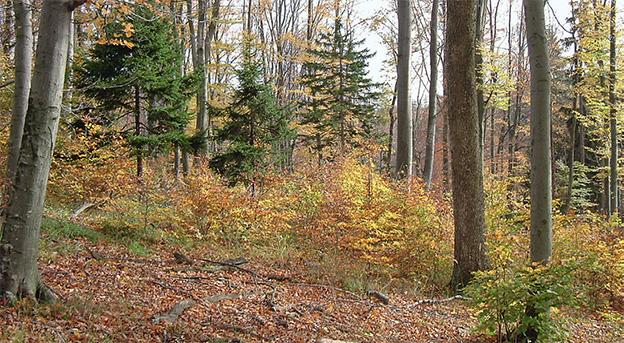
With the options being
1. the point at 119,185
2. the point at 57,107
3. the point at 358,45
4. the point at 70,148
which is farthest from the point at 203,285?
the point at 358,45

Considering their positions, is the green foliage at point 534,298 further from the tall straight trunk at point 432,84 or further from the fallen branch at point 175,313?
the tall straight trunk at point 432,84

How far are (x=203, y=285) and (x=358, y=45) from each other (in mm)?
17842

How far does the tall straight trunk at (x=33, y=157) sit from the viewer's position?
153 inches

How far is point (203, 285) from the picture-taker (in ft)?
20.1

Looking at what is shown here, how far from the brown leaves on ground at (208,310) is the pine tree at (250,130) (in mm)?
5333

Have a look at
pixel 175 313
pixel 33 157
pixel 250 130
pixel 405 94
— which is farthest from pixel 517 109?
pixel 33 157

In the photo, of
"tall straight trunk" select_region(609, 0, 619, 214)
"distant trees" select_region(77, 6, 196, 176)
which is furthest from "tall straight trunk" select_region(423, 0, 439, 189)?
"distant trees" select_region(77, 6, 196, 176)

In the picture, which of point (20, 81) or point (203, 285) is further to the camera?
point (20, 81)

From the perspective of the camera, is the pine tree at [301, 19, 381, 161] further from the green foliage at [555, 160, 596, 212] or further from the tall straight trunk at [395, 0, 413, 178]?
the green foliage at [555, 160, 596, 212]

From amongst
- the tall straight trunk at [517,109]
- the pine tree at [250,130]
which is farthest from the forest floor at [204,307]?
the tall straight trunk at [517,109]

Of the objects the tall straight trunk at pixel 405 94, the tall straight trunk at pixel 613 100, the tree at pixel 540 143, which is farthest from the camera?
the tall straight trunk at pixel 613 100

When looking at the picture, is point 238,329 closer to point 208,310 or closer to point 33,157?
point 208,310

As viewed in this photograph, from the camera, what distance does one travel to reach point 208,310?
205 inches

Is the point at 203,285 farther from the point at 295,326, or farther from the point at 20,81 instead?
the point at 20,81
